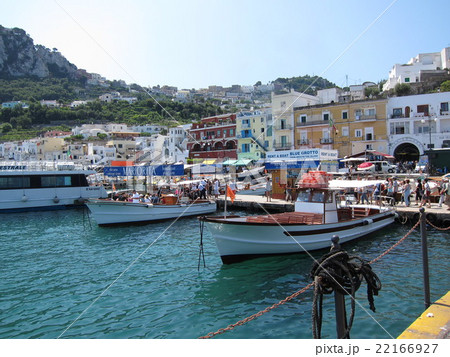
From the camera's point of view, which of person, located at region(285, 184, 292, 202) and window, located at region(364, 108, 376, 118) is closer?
person, located at region(285, 184, 292, 202)

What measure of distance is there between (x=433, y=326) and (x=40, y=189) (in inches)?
1344

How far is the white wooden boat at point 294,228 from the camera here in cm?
1320

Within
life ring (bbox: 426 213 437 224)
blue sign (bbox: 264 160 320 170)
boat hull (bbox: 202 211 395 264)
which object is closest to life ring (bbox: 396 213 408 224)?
life ring (bbox: 426 213 437 224)

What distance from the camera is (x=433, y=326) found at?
5.40 m

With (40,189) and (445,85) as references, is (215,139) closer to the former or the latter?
(445,85)

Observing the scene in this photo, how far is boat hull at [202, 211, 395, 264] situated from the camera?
43.0 feet

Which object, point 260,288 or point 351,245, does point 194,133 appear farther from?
point 260,288

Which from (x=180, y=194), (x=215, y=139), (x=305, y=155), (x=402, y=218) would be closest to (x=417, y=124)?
(x=305, y=155)

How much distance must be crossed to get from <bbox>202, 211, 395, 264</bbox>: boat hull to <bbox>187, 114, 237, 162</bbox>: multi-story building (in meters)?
51.9

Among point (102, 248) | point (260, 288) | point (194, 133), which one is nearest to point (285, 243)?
point (260, 288)

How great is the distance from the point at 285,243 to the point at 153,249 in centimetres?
605

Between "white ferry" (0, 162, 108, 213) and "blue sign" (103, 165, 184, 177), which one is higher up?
"blue sign" (103, 165, 184, 177)

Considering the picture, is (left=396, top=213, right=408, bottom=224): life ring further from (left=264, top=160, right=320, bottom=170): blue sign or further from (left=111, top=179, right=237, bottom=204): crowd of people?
(left=111, top=179, right=237, bottom=204): crowd of people

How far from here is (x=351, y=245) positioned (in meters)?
16.2
